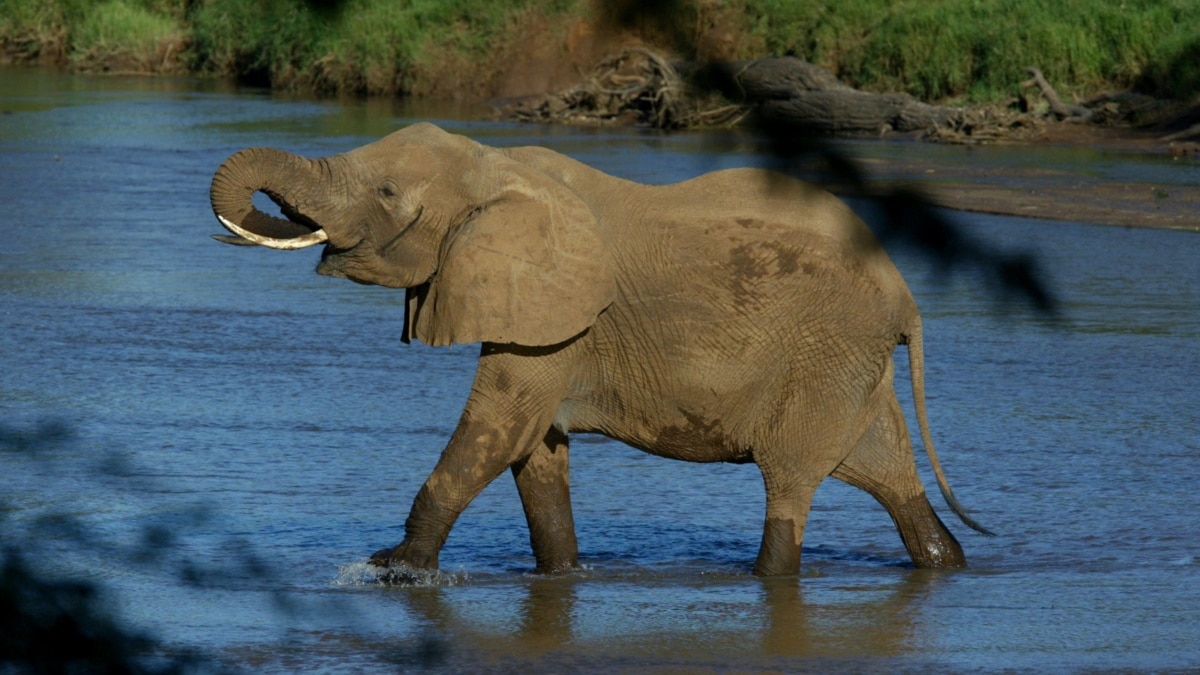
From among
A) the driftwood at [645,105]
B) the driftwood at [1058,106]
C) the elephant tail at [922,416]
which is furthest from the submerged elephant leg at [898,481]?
the driftwood at [1058,106]

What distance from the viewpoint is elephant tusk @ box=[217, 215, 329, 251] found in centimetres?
586

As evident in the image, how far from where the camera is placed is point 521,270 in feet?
19.4

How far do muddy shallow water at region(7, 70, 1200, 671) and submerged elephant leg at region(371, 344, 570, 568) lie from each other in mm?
273

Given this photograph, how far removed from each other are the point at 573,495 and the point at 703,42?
5644 millimetres

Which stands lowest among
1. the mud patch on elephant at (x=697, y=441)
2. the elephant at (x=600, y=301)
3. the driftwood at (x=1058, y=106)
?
the driftwood at (x=1058, y=106)

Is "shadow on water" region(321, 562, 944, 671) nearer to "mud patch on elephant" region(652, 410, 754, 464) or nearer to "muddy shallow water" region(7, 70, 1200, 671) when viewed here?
"muddy shallow water" region(7, 70, 1200, 671)

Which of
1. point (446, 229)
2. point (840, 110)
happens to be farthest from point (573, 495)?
point (840, 110)

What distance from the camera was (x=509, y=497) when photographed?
757 centimetres

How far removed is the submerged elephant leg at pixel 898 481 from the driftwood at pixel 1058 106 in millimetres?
20305

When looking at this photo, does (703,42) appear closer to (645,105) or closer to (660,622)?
(660,622)

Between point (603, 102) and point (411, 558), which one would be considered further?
point (603, 102)

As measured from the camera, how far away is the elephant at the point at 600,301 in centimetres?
593

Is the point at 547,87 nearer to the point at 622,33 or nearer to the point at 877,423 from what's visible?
the point at 877,423

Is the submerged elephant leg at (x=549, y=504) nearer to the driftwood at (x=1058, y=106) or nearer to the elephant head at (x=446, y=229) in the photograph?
the elephant head at (x=446, y=229)
